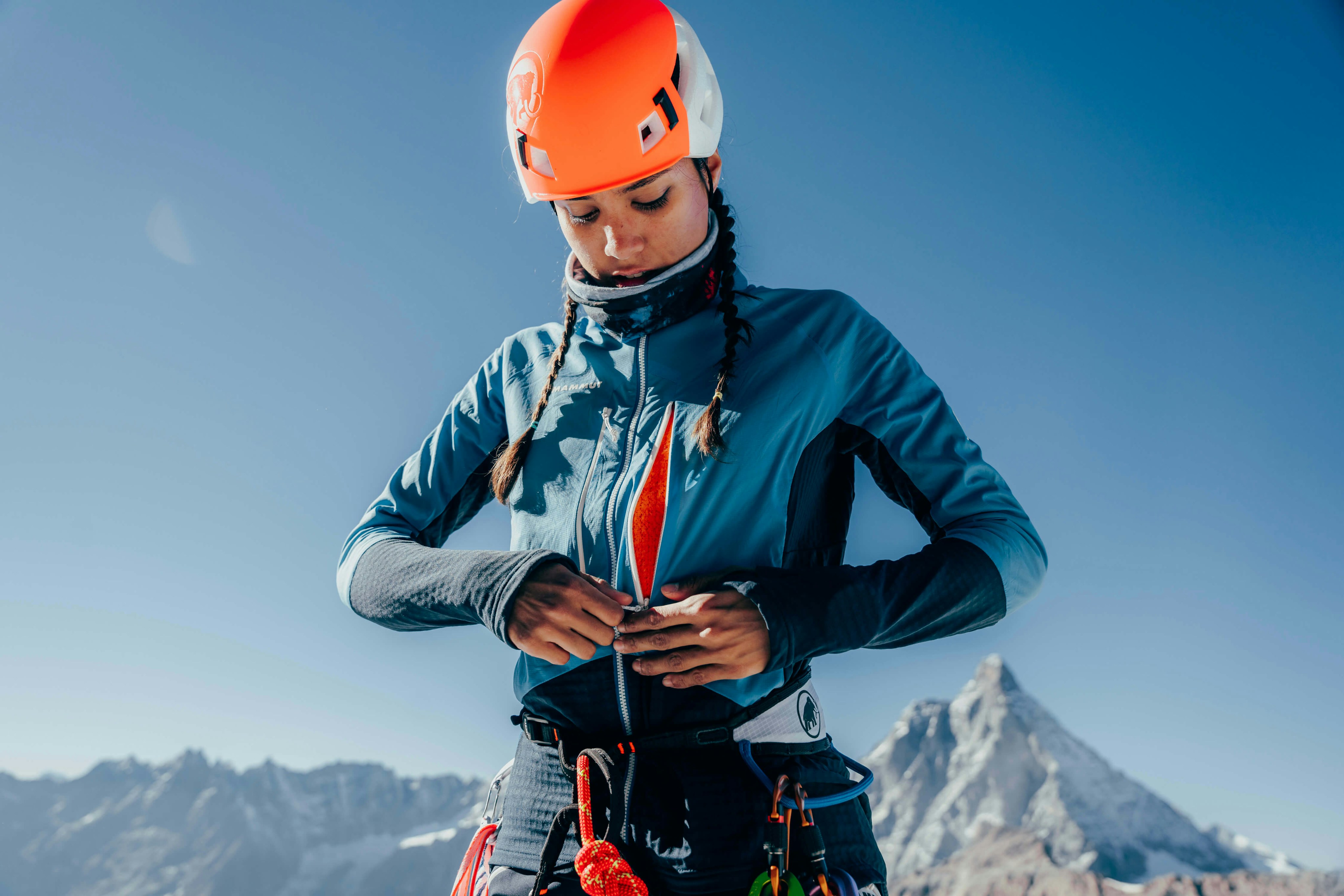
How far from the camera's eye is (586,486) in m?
2.09

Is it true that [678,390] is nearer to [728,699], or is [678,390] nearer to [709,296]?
[709,296]

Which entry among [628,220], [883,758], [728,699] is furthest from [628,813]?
[883,758]

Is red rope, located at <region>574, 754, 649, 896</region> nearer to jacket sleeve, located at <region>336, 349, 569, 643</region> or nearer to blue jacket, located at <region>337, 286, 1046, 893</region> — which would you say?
blue jacket, located at <region>337, 286, 1046, 893</region>

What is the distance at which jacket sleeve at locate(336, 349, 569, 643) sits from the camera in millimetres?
1771

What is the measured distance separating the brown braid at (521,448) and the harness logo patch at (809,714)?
0.98m

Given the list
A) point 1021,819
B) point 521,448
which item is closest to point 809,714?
point 521,448

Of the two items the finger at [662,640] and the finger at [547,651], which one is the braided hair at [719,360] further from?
the finger at [547,651]

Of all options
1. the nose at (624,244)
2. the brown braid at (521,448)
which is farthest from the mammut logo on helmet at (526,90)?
the brown braid at (521,448)

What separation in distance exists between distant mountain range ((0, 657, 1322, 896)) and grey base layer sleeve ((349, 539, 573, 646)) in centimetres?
16255

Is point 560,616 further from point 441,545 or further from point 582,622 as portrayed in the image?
point 441,545

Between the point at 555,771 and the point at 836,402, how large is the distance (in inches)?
48.1

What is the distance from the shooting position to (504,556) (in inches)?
70.7

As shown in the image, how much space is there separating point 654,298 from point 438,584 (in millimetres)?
958

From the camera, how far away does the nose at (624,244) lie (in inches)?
89.6
